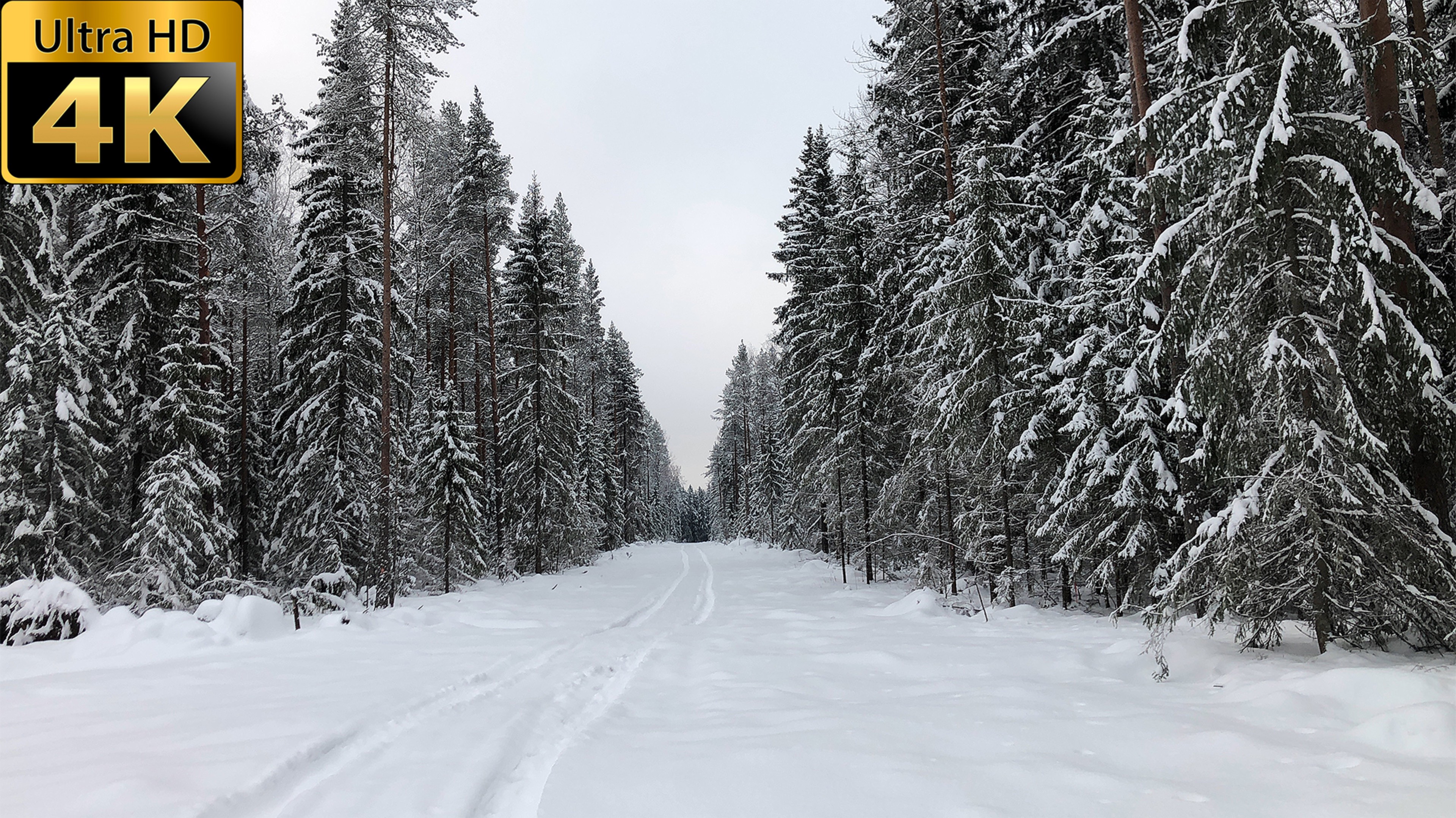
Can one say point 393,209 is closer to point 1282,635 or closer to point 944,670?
point 944,670

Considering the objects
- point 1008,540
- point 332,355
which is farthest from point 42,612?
point 1008,540

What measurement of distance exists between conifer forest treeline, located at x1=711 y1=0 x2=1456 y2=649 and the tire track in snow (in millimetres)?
7135

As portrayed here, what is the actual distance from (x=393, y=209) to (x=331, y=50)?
6.96 m

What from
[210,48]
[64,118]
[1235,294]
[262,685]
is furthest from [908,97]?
[262,685]

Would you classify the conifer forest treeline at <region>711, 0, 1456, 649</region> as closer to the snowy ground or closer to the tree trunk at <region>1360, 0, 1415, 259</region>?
the tree trunk at <region>1360, 0, 1415, 259</region>

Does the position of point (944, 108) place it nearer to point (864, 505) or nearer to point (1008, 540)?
point (1008, 540)

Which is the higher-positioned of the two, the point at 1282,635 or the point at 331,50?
the point at 331,50

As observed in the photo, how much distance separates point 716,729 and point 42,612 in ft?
34.3

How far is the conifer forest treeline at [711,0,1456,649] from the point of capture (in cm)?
597

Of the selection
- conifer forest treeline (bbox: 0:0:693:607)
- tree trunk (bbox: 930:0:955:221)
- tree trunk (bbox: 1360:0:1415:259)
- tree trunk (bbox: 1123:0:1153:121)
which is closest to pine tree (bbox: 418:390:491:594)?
conifer forest treeline (bbox: 0:0:693:607)

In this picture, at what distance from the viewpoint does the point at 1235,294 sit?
6.58 metres

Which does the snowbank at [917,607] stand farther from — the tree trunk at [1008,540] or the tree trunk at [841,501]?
the tree trunk at [841,501]

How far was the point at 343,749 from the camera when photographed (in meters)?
4.81

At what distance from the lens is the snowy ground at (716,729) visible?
380 cm
